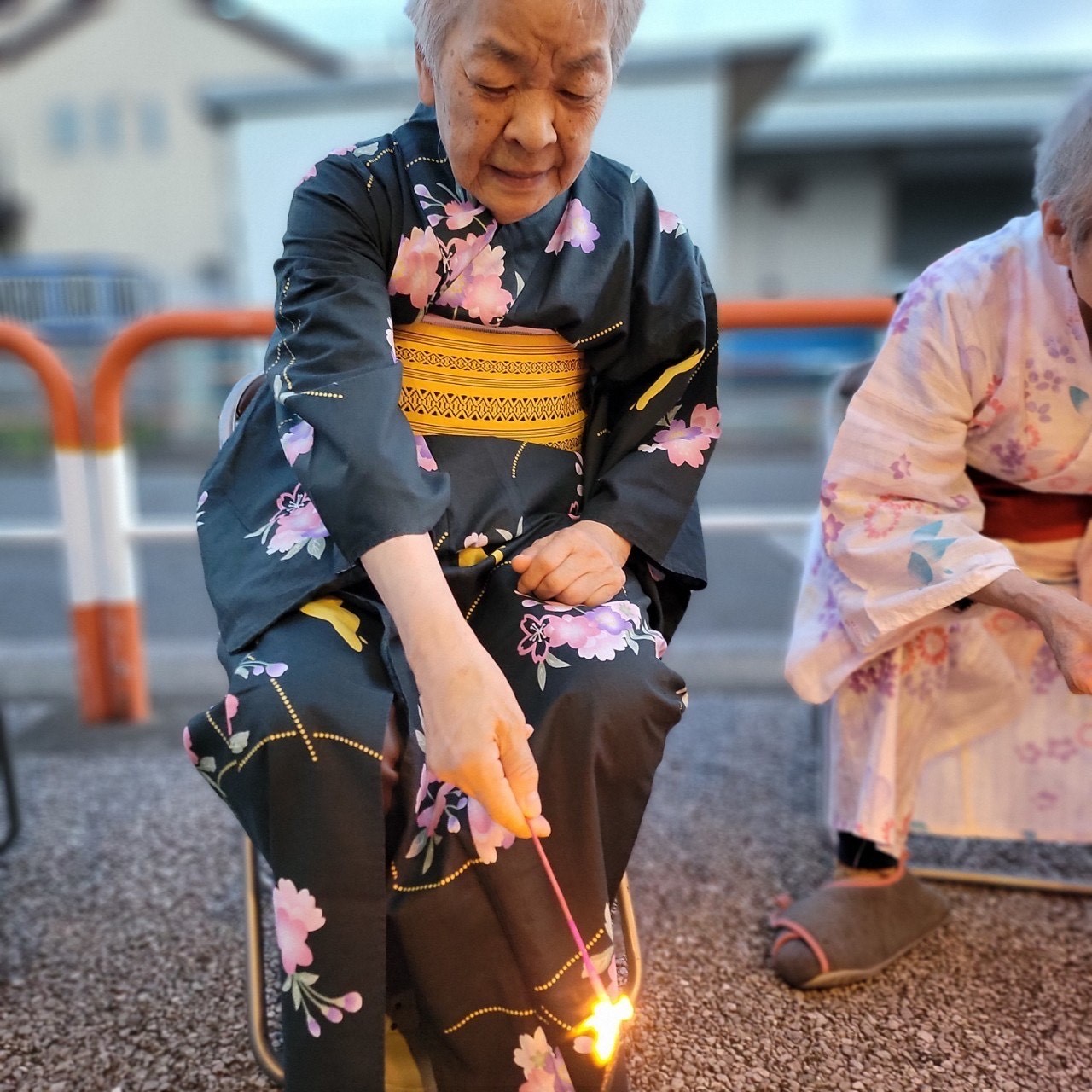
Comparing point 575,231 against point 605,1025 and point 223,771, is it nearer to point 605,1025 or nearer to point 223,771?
point 223,771

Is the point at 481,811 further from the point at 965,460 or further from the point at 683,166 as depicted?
the point at 683,166

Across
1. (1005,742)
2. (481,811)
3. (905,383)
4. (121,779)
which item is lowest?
(121,779)

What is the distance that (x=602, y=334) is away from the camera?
3.67ft

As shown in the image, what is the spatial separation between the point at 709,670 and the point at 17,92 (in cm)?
1834

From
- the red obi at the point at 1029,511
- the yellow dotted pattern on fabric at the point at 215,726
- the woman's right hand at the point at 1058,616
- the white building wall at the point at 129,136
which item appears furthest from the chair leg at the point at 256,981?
the white building wall at the point at 129,136

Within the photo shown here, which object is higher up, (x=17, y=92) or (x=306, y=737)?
(x=17, y=92)

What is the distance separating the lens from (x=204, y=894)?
150cm

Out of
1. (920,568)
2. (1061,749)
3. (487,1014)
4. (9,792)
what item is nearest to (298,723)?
(487,1014)

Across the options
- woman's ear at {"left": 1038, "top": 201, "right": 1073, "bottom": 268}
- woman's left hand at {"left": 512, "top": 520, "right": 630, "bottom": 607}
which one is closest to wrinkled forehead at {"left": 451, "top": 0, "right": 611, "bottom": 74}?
woman's left hand at {"left": 512, "top": 520, "right": 630, "bottom": 607}

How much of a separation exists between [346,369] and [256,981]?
73 centimetres

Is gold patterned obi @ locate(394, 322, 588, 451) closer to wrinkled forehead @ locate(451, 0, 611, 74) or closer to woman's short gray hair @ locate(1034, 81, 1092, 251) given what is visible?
wrinkled forehead @ locate(451, 0, 611, 74)

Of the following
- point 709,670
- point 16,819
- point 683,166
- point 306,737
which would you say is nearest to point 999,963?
point 306,737

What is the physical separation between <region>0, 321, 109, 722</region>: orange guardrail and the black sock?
1745 mm

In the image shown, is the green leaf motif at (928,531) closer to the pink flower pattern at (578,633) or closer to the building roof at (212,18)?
the pink flower pattern at (578,633)
